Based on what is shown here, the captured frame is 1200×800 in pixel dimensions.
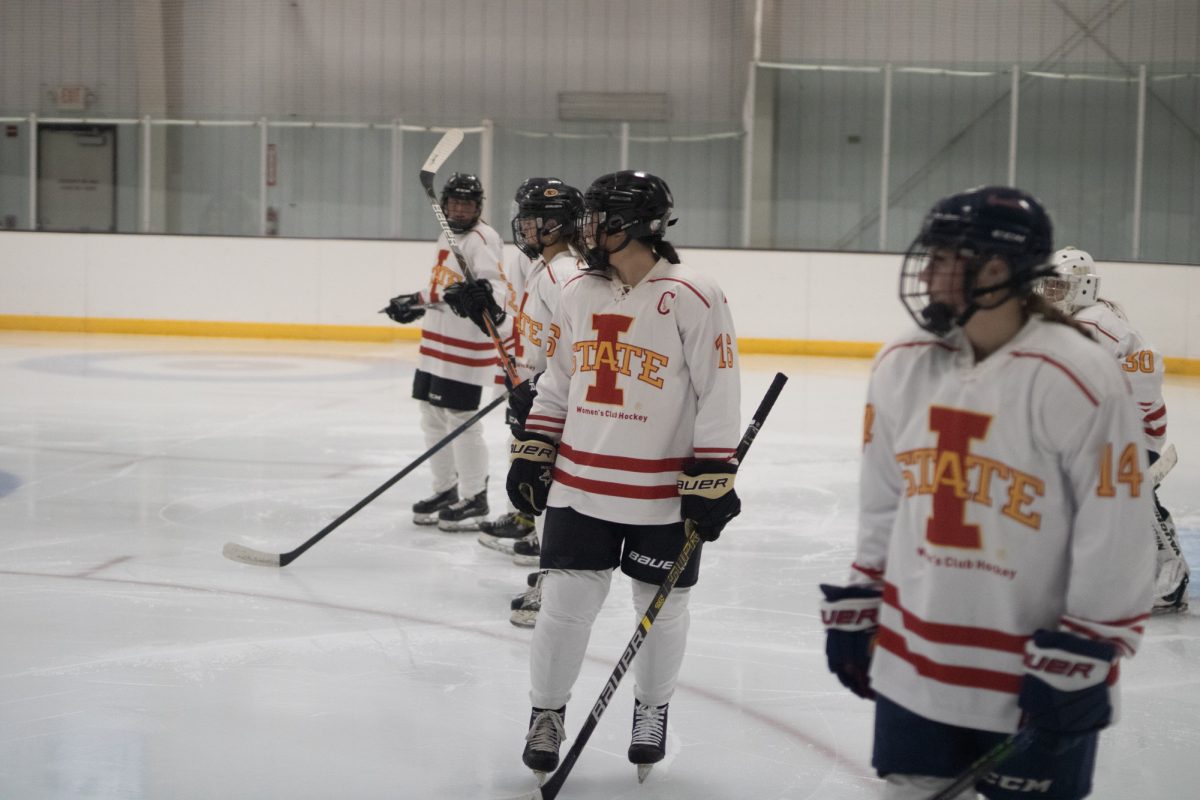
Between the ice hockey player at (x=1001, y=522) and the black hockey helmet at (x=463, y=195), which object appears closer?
the ice hockey player at (x=1001, y=522)

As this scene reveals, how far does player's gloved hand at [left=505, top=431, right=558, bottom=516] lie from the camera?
2.60 m

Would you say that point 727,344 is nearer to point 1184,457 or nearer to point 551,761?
point 551,761

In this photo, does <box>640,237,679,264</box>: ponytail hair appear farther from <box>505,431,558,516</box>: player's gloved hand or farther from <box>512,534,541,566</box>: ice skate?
<box>512,534,541,566</box>: ice skate

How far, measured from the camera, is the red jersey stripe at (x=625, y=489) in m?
2.51

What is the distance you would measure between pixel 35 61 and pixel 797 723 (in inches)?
473

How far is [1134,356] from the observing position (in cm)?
351

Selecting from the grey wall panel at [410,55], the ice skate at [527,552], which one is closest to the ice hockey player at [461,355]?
the ice skate at [527,552]

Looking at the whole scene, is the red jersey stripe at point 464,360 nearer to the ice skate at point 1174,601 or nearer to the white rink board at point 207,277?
the ice skate at point 1174,601

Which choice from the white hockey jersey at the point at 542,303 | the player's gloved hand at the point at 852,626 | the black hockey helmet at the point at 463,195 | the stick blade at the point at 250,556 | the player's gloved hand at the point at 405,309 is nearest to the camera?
the player's gloved hand at the point at 852,626

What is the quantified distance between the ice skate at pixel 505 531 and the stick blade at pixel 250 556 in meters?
0.71

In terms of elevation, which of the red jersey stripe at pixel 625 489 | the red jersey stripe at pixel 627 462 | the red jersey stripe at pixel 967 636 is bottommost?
the red jersey stripe at pixel 967 636

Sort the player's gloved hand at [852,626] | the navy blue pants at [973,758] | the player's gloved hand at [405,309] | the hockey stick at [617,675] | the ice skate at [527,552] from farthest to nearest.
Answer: the player's gloved hand at [405,309], the ice skate at [527,552], the hockey stick at [617,675], the player's gloved hand at [852,626], the navy blue pants at [973,758]

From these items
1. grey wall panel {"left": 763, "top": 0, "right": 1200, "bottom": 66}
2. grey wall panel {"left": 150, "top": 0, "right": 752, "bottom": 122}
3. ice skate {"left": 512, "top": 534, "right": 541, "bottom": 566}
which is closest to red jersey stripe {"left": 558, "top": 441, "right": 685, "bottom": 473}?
ice skate {"left": 512, "top": 534, "right": 541, "bottom": 566}

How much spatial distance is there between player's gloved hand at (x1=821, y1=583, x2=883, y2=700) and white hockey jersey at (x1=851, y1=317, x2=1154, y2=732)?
1.6 inches
